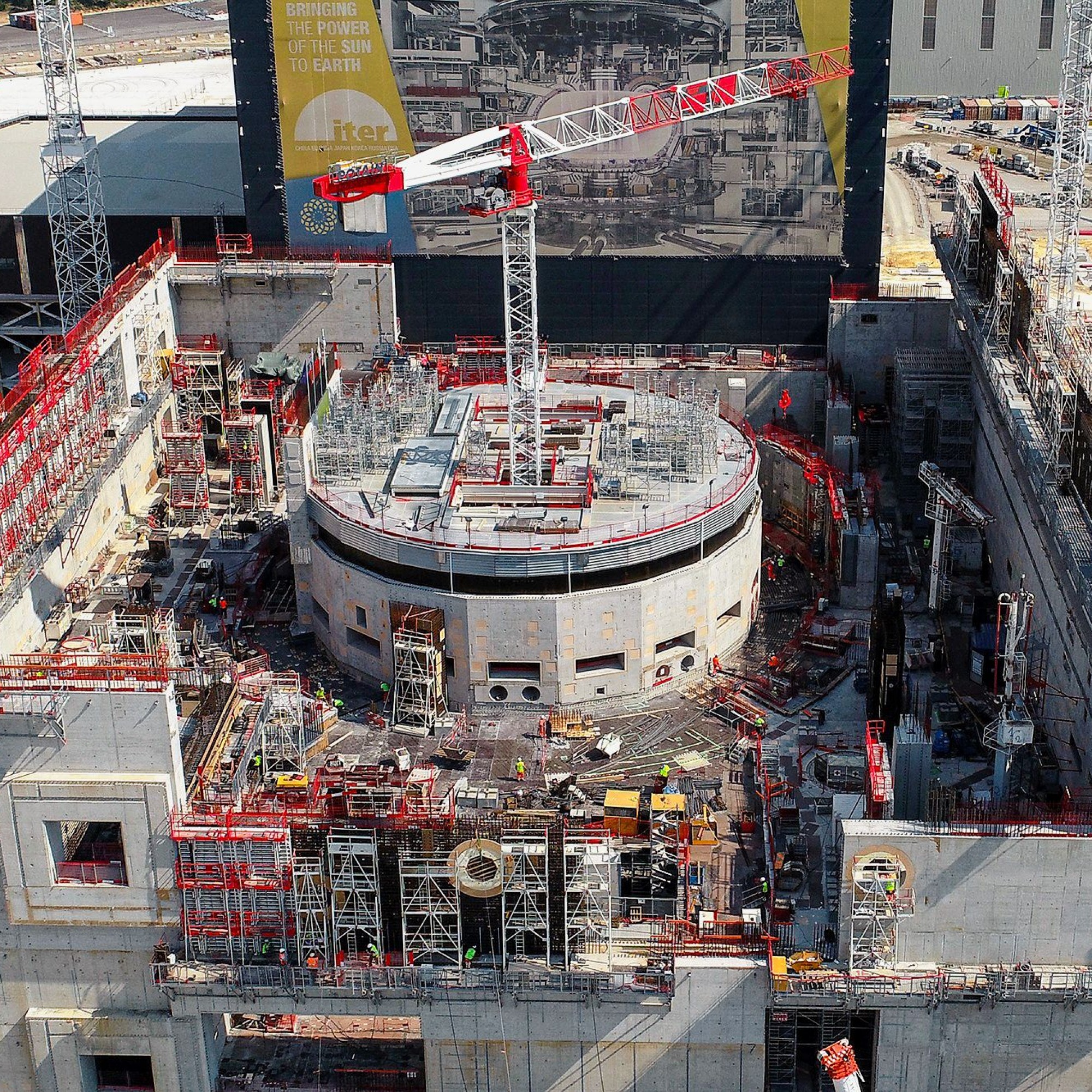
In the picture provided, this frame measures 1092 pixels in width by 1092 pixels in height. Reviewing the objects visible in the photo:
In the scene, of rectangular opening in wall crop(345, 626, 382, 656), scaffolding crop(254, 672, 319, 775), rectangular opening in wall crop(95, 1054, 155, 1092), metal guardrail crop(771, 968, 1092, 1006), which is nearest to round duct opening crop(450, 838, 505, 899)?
metal guardrail crop(771, 968, 1092, 1006)

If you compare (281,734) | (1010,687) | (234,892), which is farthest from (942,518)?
(234,892)

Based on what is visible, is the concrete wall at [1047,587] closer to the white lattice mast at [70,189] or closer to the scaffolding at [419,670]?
the scaffolding at [419,670]

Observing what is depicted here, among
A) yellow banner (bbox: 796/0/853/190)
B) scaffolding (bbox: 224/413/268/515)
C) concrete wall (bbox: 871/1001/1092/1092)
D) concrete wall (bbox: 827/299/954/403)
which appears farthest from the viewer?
concrete wall (bbox: 827/299/954/403)

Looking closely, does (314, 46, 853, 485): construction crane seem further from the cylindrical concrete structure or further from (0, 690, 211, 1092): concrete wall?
(0, 690, 211, 1092): concrete wall

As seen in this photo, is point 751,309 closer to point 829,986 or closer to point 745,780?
point 745,780

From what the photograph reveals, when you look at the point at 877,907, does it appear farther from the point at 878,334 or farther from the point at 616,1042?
the point at 878,334
